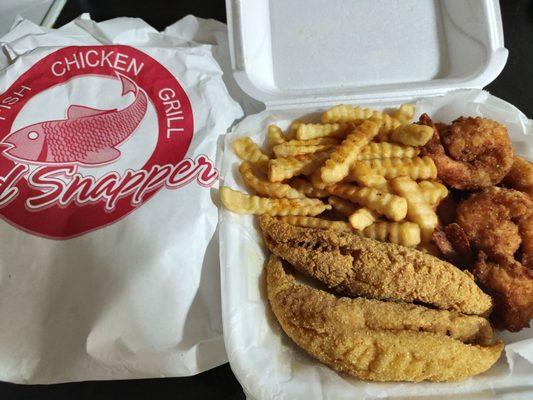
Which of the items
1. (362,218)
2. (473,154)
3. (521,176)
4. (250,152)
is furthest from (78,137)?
(521,176)

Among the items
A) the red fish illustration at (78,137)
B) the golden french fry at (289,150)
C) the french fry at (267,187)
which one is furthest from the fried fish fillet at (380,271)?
the red fish illustration at (78,137)

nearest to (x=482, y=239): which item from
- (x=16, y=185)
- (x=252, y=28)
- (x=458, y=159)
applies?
(x=458, y=159)

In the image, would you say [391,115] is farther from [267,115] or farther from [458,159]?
[267,115]

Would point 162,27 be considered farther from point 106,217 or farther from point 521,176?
point 521,176

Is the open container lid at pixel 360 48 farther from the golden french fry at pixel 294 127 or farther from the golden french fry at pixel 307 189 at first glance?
the golden french fry at pixel 307 189

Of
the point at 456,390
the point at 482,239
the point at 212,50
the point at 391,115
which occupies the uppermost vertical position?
the point at 212,50
